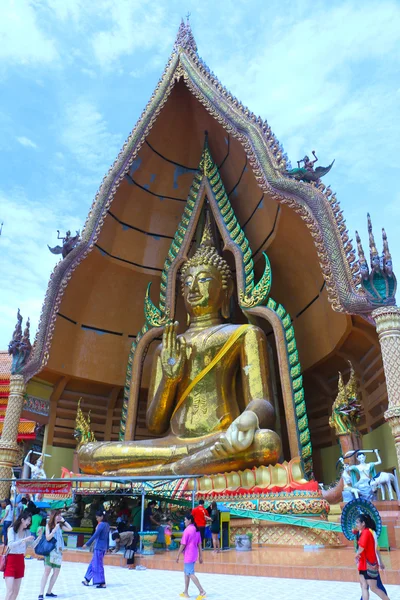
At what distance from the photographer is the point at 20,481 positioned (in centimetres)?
615

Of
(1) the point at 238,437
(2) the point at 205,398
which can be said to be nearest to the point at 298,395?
(1) the point at 238,437

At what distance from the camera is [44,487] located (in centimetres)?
595

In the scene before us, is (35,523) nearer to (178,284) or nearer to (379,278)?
(379,278)

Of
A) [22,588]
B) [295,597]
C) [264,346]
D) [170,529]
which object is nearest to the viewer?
[295,597]

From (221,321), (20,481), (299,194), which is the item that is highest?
(299,194)

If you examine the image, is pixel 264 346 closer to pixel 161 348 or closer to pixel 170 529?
pixel 161 348

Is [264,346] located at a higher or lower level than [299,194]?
lower

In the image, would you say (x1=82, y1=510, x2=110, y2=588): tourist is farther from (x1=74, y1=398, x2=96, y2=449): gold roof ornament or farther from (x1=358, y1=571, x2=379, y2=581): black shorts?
(x1=74, y1=398, x2=96, y2=449): gold roof ornament

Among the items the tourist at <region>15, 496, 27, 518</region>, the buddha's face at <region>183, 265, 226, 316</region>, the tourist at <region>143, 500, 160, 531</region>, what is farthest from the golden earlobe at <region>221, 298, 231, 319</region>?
the tourist at <region>15, 496, 27, 518</region>

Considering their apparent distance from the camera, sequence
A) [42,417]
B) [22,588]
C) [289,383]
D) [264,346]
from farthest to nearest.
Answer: [42,417] → [264,346] → [289,383] → [22,588]

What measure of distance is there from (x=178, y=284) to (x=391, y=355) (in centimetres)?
494

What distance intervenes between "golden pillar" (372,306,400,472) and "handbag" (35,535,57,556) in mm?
3569

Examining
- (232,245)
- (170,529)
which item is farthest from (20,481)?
(232,245)

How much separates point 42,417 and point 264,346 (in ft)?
14.0
